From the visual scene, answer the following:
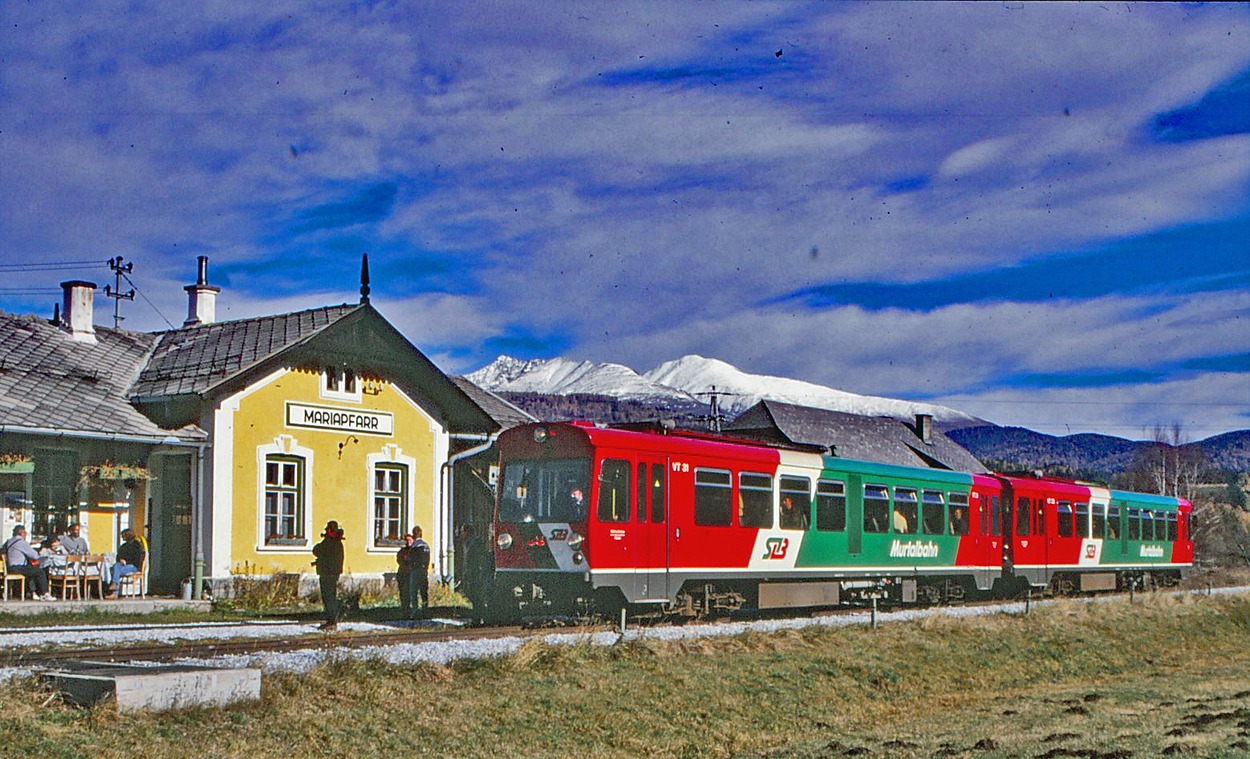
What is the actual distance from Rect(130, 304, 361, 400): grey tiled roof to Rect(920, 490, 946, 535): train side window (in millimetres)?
11290

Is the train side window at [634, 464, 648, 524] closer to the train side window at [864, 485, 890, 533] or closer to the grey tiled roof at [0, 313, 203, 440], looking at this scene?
the train side window at [864, 485, 890, 533]

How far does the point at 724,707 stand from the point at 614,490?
429cm

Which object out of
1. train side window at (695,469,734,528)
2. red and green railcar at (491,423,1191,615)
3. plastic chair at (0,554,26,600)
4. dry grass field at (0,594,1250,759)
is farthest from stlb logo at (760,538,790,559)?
plastic chair at (0,554,26,600)

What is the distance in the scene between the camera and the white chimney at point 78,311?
84.8 ft

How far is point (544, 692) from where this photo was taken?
1356 cm

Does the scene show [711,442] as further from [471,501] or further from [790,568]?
[471,501]

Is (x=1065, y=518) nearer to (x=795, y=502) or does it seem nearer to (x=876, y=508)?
(x=876, y=508)

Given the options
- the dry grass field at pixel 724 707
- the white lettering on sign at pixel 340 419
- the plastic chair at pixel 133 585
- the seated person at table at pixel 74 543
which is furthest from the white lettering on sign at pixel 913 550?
the seated person at table at pixel 74 543

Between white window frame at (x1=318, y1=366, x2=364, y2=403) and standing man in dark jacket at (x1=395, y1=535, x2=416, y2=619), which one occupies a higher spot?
white window frame at (x1=318, y1=366, x2=364, y2=403)

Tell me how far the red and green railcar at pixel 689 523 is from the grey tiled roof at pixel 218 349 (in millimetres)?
6425

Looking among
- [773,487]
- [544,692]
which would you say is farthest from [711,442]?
[544,692]

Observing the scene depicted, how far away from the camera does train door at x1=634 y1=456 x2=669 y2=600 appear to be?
18.4 meters

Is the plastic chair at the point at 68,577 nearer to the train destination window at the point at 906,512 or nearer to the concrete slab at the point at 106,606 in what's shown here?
the concrete slab at the point at 106,606

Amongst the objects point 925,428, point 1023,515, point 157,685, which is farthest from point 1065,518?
point 925,428
